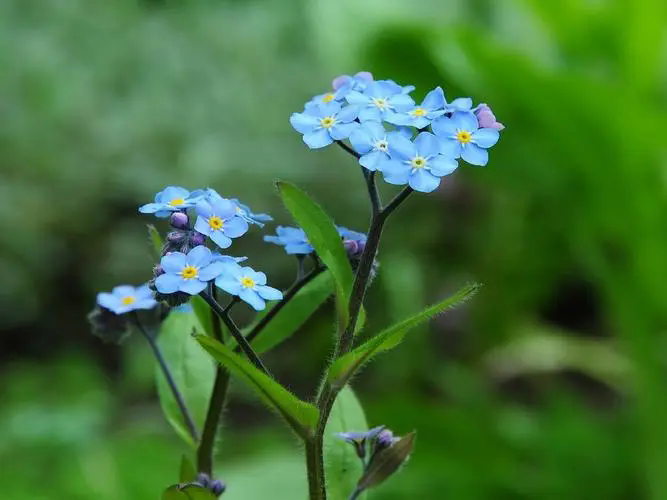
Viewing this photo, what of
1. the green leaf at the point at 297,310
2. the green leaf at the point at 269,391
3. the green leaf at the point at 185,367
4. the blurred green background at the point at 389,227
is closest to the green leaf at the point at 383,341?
the green leaf at the point at 269,391

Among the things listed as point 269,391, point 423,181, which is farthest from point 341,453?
point 423,181

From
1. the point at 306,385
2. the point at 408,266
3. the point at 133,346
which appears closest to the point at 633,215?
the point at 408,266

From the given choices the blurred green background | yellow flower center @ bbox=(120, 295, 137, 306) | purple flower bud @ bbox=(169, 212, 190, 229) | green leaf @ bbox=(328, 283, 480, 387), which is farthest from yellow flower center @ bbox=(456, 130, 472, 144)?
the blurred green background

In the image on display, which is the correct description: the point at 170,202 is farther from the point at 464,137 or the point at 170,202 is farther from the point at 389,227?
the point at 389,227

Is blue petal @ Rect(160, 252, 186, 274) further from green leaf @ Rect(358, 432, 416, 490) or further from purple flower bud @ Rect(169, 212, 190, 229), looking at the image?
green leaf @ Rect(358, 432, 416, 490)

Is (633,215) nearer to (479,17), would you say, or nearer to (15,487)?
(479,17)

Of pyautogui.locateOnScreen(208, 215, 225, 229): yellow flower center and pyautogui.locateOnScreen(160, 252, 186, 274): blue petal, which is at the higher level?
pyautogui.locateOnScreen(208, 215, 225, 229): yellow flower center
